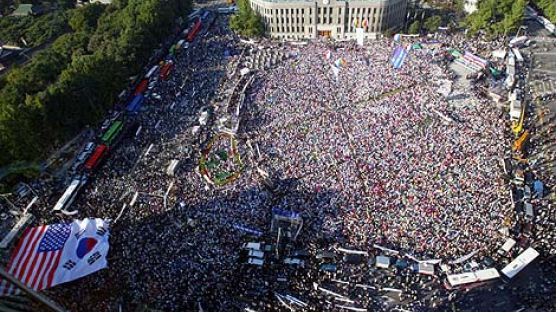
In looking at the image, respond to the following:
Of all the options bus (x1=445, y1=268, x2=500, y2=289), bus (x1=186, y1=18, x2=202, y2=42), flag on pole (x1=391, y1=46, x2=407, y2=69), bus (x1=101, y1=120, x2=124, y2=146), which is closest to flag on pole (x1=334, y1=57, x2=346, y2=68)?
flag on pole (x1=391, y1=46, x2=407, y2=69)

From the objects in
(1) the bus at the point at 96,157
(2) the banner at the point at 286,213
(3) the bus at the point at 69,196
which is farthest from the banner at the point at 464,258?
(1) the bus at the point at 96,157

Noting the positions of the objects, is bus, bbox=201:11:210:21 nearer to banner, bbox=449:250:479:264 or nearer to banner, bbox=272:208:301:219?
banner, bbox=272:208:301:219

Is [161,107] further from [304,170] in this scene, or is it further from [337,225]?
[337,225]

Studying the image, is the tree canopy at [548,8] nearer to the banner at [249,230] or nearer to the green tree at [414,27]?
the green tree at [414,27]

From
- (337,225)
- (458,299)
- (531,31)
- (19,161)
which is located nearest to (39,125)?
(19,161)

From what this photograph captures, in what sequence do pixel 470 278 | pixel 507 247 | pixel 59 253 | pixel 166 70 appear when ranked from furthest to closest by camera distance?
pixel 166 70
pixel 507 247
pixel 59 253
pixel 470 278

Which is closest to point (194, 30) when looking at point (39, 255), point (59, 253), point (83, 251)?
point (83, 251)

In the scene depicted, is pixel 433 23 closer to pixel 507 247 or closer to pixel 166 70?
pixel 507 247
